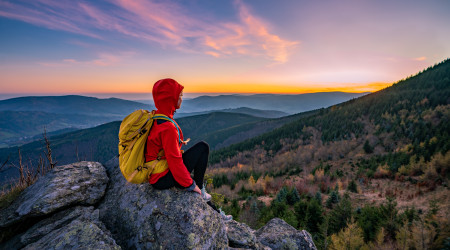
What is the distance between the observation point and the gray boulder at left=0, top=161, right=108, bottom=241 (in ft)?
10.1

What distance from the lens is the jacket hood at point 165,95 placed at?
299cm

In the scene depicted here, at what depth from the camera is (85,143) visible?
5551 inches

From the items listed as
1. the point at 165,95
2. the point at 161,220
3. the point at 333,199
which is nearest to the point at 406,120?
the point at 333,199

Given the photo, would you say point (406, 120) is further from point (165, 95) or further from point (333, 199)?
point (165, 95)

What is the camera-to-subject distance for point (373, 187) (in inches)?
490

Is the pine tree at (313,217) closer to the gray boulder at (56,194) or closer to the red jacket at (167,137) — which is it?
the red jacket at (167,137)

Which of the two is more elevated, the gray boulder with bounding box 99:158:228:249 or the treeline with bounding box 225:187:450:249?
the gray boulder with bounding box 99:158:228:249

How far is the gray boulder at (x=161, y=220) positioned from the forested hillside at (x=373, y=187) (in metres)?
2.99

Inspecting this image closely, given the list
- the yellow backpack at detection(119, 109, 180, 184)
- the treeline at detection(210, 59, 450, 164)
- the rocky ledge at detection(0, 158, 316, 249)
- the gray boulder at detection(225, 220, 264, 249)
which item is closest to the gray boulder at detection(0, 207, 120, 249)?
the rocky ledge at detection(0, 158, 316, 249)

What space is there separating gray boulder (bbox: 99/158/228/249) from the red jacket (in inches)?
15.1

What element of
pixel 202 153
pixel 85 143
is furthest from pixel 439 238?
pixel 85 143

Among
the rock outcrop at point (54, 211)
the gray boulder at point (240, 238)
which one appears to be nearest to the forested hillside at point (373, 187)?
the gray boulder at point (240, 238)

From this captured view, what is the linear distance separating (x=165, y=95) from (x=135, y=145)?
927mm

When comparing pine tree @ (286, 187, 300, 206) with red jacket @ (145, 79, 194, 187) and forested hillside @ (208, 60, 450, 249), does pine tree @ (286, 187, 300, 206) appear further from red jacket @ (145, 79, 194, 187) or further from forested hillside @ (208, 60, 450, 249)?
red jacket @ (145, 79, 194, 187)
